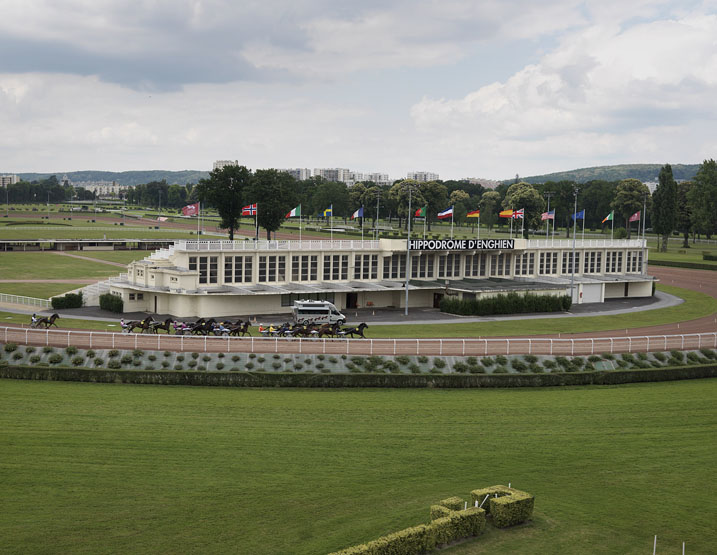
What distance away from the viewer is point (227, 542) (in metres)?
21.7

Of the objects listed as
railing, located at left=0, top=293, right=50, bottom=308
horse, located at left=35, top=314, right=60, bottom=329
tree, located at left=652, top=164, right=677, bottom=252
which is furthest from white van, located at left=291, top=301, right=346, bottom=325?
tree, located at left=652, top=164, right=677, bottom=252

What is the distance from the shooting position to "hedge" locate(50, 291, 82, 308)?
63156mm

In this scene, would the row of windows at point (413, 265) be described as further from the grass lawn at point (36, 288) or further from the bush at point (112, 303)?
the grass lawn at point (36, 288)

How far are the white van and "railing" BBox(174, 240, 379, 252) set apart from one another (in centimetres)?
997

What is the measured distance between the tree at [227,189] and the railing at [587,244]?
1514 inches

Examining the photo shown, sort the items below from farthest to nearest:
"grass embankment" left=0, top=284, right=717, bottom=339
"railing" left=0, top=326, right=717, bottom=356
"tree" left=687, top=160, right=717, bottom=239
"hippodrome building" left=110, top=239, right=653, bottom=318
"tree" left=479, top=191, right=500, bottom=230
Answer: "tree" left=479, top=191, right=500, bottom=230, "tree" left=687, top=160, right=717, bottom=239, "hippodrome building" left=110, top=239, right=653, bottom=318, "grass embankment" left=0, top=284, right=717, bottom=339, "railing" left=0, top=326, right=717, bottom=356

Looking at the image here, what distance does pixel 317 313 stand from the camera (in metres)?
58.8

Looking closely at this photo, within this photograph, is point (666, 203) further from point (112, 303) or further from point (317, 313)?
point (112, 303)

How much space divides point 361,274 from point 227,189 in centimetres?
3360

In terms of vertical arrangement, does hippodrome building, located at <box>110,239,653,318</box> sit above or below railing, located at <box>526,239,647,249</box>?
below

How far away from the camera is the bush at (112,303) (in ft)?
206

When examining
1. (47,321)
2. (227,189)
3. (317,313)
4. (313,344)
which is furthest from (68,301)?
(227,189)

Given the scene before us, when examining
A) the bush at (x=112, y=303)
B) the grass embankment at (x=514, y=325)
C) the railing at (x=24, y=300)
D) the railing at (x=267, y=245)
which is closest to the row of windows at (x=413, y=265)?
the railing at (x=267, y=245)

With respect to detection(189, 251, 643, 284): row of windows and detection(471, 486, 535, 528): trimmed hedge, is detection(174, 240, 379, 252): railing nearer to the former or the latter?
detection(189, 251, 643, 284): row of windows
